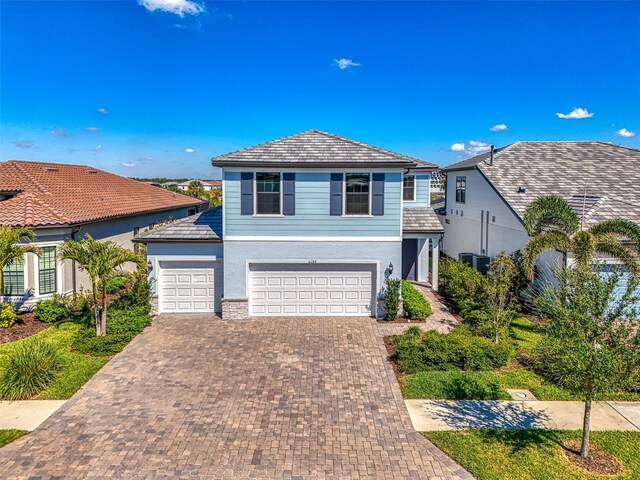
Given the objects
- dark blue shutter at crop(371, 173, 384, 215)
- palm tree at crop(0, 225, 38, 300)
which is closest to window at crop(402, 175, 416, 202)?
dark blue shutter at crop(371, 173, 384, 215)

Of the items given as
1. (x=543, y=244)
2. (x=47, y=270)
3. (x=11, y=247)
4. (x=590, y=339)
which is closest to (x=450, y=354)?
(x=590, y=339)

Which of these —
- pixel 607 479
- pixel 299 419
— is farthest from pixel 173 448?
pixel 607 479

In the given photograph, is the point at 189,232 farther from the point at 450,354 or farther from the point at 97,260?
the point at 450,354

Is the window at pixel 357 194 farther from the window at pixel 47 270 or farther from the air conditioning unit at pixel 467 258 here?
the window at pixel 47 270

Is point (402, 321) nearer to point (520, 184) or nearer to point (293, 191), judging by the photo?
point (293, 191)

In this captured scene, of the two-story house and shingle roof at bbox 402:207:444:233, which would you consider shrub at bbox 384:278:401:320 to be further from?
shingle roof at bbox 402:207:444:233

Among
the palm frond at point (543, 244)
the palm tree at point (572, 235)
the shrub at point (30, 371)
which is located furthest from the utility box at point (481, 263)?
the shrub at point (30, 371)

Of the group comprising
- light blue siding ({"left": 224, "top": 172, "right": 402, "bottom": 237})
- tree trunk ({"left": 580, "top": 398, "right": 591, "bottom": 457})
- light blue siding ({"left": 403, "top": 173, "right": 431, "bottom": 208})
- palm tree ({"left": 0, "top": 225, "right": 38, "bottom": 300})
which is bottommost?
tree trunk ({"left": 580, "top": 398, "right": 591, "bottom": 457})
